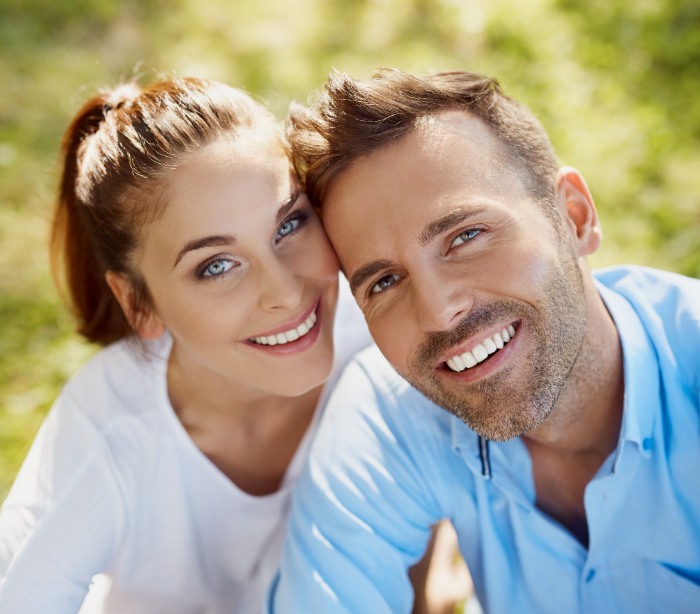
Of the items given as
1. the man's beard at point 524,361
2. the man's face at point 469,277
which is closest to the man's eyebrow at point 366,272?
the man's face at point 469,277

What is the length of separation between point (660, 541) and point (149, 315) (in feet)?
5.53

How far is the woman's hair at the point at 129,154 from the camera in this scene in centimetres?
227

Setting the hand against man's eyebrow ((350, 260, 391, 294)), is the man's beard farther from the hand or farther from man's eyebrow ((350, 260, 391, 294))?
Answer: the hand

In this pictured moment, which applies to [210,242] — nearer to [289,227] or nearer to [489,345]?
[289,227]

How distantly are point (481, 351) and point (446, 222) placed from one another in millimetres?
351

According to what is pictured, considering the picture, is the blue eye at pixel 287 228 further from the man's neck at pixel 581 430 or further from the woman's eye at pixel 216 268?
the man's neck at pixel 581 430

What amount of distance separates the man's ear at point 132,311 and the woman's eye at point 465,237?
1.06 meters

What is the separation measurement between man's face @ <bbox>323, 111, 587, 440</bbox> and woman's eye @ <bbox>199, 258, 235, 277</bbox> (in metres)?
0.44

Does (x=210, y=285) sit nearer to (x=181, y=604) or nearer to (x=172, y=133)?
(x=172, y=133)

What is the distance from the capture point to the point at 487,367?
2.04 meters

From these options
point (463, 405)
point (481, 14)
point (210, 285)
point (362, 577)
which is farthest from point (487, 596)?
point (481, 14)

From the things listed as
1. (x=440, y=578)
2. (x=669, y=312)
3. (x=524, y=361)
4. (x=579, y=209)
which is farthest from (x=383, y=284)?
(x=440, y=578)

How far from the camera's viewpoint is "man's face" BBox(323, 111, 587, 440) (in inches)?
78.8

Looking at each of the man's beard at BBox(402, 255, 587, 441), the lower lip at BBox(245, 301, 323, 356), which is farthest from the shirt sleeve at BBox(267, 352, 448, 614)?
the man's beard at BBox(402, 255, 587, 441)
